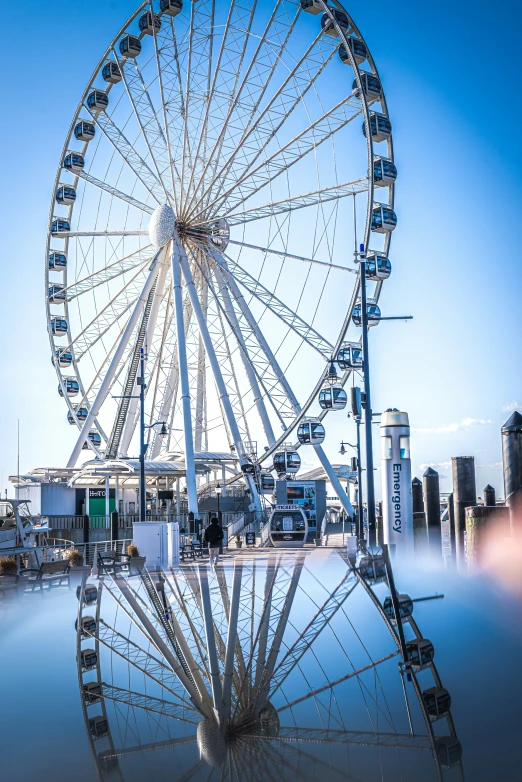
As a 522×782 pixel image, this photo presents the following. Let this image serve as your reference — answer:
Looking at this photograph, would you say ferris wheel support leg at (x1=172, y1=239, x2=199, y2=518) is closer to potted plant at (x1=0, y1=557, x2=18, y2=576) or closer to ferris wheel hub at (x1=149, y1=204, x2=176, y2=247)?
ferris wheel hub at (x1=149, y1=204, x2=176, y2=247)

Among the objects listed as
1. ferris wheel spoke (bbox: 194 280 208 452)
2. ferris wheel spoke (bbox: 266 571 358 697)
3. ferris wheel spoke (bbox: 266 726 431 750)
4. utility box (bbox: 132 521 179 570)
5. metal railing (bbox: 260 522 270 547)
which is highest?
ferris wheel spoke (bbox: 194 280 208 452)

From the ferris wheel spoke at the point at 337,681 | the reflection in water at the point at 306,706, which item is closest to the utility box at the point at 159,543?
the reflection in water at the point at 306,706

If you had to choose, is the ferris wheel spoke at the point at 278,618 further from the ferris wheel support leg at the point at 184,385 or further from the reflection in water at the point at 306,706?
the ferris wheel support leg at the point at 184,385

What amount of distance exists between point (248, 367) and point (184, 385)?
3671 mm

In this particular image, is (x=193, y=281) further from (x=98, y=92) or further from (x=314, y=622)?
(x=314, y=622)

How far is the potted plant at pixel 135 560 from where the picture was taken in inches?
795

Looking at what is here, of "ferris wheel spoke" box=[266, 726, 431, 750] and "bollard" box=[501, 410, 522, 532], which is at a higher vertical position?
"bollard" box=[501, 410, 522, 532]

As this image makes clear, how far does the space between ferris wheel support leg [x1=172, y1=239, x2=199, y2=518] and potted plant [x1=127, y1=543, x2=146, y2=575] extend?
22.3 ft

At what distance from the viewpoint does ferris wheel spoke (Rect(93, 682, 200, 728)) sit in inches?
193

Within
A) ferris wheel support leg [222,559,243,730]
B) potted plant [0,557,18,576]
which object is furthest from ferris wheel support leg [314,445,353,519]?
ferris wheel support leg [222,559,243,730]

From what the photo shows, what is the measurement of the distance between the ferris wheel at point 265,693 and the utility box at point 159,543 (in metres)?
11.6

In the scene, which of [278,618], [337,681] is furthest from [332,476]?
[337,681]

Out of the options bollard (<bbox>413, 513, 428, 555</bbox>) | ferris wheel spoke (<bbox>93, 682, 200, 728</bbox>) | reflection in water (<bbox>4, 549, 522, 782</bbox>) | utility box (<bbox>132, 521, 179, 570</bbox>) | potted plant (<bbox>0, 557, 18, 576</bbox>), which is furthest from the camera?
bollard (<bbox>413, 513, 428, 555</bbox>)

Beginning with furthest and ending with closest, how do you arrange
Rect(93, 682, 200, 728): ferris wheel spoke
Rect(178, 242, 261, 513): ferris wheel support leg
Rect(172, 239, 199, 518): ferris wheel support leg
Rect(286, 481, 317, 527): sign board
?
Rect(286, 481, 317, 527): sign board
Rect(178, 242, 261, 513): ferris wheel support leg
Rect(172, 239, 199, 518): ferris wheel support leg
Rect(93, 682, 200, 728): ferris wheel spoke
